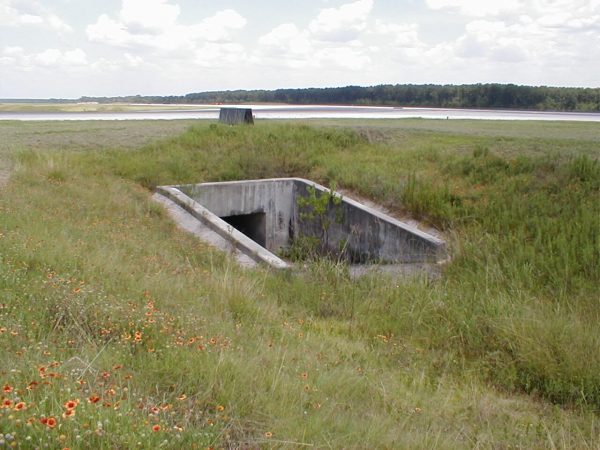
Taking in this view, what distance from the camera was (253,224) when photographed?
1695 cm

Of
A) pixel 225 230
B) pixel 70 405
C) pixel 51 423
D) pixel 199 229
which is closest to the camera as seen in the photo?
pixel 51 423

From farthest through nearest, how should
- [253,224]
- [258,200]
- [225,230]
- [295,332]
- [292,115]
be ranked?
1. [292,115]
2. [253,224]
3. [258,200]
4. [225,230]
5. [295,332]

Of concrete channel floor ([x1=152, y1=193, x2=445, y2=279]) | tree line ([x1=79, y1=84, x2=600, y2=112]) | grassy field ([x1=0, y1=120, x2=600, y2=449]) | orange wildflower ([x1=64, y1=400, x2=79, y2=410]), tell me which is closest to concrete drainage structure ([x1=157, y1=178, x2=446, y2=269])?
concrete channel floor ([x1=152, y1=193, x2=445, y2=279])

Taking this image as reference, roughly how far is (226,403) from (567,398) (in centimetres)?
316

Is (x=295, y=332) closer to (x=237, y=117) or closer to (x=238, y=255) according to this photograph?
Result: (x=238, y=255)

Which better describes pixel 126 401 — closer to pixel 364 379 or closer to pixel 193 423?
pixel 193 423

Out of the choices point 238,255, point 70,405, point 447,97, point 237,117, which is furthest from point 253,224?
point 447,97

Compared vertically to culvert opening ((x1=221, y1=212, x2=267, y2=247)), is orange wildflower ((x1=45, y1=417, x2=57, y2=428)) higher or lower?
higher

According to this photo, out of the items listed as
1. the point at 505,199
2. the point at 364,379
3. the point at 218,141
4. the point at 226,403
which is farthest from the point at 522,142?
the point at 226,403

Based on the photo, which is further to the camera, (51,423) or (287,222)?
(287,222)

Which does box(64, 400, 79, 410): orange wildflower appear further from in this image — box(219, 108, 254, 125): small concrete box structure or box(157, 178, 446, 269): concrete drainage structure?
box(219, 108, 254, 125): small concrete box structure

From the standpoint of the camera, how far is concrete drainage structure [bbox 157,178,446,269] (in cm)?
1170

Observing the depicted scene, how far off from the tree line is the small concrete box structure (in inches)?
1275

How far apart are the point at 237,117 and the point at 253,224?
6105 millimetres
